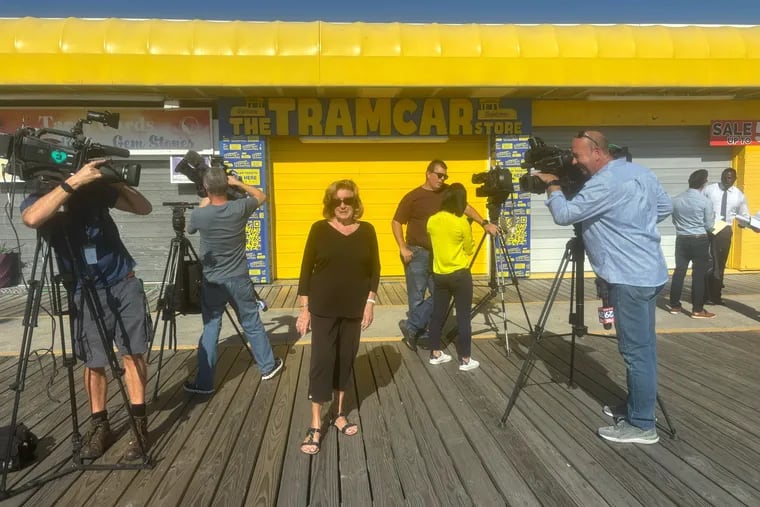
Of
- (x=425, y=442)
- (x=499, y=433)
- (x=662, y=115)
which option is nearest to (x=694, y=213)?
(x=662, y=115)

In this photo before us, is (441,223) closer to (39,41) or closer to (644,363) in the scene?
(644,363)

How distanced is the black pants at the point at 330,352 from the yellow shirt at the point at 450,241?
1.49 m

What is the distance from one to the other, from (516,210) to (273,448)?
7.58 m

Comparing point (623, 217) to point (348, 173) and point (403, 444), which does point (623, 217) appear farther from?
point (348, 173)

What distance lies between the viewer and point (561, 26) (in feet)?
29.0

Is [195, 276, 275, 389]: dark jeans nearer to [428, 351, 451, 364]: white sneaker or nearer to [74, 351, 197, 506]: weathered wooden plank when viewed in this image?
[74, 351, 197, 506]: weathered wooden plank

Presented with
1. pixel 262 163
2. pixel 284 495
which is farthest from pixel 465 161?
pixel 284 495

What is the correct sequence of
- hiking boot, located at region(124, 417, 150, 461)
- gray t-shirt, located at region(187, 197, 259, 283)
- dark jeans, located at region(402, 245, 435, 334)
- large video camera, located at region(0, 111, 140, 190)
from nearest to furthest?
large video camera, located at region(0, 111, 140, 190)
hiking boot, located at region(124, 417, 150, 461)
gray t-shirt, located at region(187, 197, 259, 283)
dark jeans, located at region(402, 245, 435, 334)

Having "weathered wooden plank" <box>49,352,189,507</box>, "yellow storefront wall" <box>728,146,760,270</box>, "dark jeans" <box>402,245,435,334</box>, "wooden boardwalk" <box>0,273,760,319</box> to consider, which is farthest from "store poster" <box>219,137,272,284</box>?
"yellow storefront wall" <box>728,146,760,270</box>

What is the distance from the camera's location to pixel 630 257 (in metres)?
3.28

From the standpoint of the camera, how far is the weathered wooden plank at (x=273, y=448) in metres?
2.88

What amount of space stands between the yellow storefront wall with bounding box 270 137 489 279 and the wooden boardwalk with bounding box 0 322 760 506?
4868 millimetres

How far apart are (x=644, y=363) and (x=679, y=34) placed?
25.9 ft

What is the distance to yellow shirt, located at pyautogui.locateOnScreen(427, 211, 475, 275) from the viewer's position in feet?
15.5
